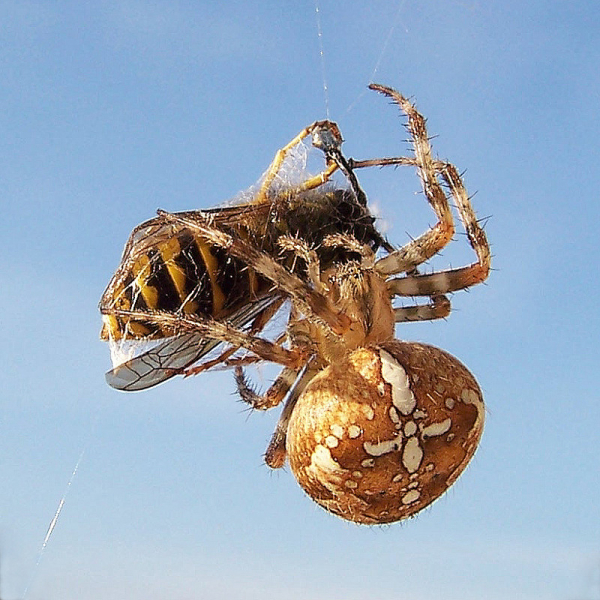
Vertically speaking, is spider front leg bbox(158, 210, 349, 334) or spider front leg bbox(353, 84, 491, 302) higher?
spider front leg bbox(353, 84, 491, 302)

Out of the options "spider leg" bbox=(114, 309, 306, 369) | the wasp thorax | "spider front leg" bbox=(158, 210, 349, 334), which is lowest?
the wasp thorax

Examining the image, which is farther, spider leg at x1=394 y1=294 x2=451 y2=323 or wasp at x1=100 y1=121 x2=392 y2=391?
spider leg at x1=394 y1=294 x2=451 y2=323

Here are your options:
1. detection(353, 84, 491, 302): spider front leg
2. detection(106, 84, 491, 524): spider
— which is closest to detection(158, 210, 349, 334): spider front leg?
detection(106, 84, 491, 524): spider

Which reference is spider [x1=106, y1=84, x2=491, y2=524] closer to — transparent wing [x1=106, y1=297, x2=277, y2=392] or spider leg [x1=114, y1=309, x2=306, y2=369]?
spider leg [x1=114, y1=309, x2=306, y2=369]

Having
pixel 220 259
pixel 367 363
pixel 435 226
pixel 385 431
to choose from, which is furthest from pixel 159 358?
pixel 435 226

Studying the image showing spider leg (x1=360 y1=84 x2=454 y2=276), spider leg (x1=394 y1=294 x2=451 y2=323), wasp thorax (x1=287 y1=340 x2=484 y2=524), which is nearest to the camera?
wasp thorax (x1=287 y1=340 x2=484 y2=524)

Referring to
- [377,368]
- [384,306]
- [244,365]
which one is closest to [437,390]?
[377,368]
